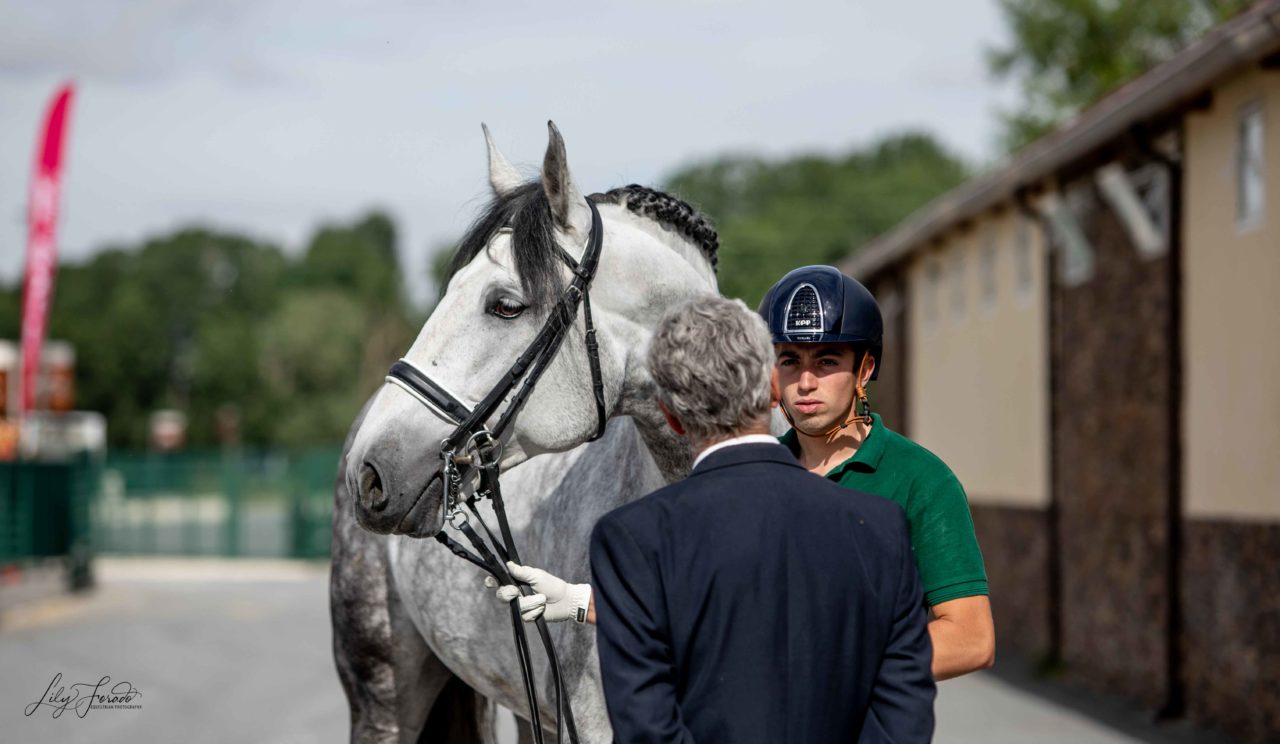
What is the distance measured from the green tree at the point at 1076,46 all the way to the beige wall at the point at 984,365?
1454 cm

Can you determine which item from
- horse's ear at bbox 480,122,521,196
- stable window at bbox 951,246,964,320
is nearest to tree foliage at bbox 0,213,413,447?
stable window at bbox 951,246,964,320

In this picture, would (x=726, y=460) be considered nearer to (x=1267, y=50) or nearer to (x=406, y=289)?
(x=1267, y=50)

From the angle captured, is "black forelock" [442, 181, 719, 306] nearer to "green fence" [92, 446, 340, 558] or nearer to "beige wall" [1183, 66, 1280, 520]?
"beige wall" [1183, 66, 1280, 520]

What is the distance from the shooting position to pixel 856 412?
3.05 metres

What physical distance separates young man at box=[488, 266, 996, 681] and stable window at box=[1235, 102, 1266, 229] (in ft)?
25.6

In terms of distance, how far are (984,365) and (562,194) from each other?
47.7 feet

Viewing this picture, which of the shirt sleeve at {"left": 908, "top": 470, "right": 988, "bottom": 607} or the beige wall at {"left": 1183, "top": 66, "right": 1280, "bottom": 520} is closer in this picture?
the shirt sleeve at {"left": 908, "top": 470, "right": 988, "bottom": 607}

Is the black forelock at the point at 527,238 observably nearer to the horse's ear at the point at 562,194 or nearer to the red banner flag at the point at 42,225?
the horse's ear at the point at 562,194

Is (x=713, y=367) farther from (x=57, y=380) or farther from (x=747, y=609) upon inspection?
(x=57, y=380)

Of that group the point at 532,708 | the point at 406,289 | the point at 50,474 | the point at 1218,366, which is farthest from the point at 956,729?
the point at 406,289

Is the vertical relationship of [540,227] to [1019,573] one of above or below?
above

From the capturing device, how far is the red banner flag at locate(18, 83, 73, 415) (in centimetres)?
2083

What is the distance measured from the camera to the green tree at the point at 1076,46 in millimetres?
32906

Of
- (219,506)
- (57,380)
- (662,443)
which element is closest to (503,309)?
(662,443)
